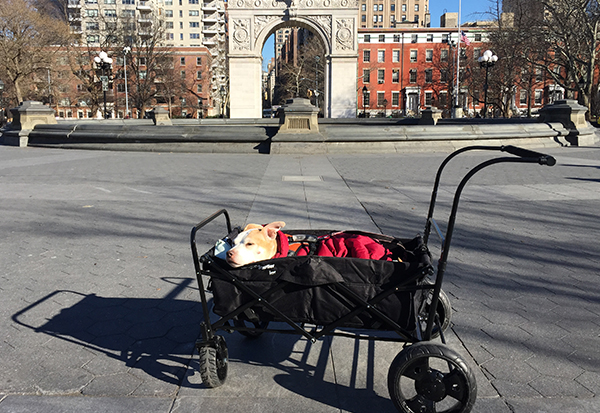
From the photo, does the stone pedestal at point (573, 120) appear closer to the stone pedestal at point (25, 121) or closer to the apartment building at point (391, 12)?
the stone pedestal at point (25, 121)

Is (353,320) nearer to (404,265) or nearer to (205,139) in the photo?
(404,265)

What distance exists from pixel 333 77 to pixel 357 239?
35720 mm

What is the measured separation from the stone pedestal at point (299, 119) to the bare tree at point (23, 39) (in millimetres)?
35788

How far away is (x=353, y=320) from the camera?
108 inches

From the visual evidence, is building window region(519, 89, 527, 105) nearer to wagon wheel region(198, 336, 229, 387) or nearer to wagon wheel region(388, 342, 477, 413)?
wagon wheel region(388, 342, 477, 413)

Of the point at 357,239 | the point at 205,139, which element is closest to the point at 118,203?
the point at 357,239

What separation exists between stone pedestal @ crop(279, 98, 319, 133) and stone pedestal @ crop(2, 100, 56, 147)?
1190 centimetres

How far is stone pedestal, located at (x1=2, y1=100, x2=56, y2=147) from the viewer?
21125 mm

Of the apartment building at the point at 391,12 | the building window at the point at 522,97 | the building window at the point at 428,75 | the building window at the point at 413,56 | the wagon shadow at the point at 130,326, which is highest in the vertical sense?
the apartment building at the point at 391,12

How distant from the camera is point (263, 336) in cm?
362

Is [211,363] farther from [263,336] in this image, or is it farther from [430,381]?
[430,381]

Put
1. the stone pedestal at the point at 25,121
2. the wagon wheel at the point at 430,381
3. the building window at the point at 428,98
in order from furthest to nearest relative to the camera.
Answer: the building window at the point at 428,98, the stone pedestal at the point at 25,121, the wagon wheel at the point at 430,381

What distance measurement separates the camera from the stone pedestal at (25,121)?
69.3 ft

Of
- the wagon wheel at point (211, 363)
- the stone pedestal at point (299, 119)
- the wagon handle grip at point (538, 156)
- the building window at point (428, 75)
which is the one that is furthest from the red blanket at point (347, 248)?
the building window at point (428, 75)
